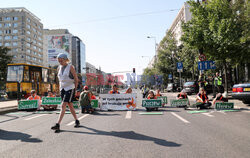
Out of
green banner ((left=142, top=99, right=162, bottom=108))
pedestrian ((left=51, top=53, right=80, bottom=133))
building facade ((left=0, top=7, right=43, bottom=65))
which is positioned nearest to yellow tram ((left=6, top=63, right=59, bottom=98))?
green banner ((left=142, top=99, right=162, bottom=108))

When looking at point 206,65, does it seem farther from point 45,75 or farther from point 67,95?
point 45,75

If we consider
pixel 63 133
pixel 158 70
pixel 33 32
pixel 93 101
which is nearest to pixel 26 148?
pixel 63 133

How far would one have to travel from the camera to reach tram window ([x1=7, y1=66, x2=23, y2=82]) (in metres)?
21.1

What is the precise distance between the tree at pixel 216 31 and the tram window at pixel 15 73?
15948 millimetres

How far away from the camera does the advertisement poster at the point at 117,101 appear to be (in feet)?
37.4

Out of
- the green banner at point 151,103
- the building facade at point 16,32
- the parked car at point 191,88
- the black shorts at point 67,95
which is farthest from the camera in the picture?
the building facade at point 16,32

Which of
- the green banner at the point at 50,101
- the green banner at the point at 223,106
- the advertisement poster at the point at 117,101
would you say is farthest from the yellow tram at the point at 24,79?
the green banner at the point at 223,106

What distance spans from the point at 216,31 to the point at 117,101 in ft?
34.0

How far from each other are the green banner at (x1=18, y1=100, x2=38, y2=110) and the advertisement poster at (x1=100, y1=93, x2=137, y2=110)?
3520 mm

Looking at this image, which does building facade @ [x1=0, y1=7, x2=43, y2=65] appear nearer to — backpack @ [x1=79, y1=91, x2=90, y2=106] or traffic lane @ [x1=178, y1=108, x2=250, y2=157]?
backpack @ [x1=79, y1=91, x2=90, y2=106]

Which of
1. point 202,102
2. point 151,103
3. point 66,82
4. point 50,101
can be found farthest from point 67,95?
point 202,102

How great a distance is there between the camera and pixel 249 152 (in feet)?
11.5

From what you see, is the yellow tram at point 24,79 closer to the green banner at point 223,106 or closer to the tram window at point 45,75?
the tram window at point 45,75

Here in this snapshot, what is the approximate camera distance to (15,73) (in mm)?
21344
